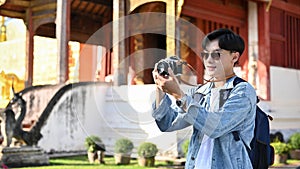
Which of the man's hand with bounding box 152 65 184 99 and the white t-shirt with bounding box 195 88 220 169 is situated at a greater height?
the man's hand with bounding box 152 65 184 99

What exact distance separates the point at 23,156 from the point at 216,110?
6.66 meters

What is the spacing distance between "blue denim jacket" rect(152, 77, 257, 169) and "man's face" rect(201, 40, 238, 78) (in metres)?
0.06

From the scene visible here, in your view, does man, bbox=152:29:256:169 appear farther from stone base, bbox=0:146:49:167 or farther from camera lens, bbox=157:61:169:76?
stone base, bbox=0:146:49:167

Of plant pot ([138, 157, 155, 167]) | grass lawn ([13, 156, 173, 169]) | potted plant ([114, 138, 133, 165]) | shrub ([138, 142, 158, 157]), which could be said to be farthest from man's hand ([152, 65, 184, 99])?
plant pot ([138, 157, 155, 167])

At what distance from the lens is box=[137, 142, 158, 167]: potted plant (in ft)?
24.1

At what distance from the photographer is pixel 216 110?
6.81ft

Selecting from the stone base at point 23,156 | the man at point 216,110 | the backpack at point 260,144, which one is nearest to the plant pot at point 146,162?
the stone base at point 23,156

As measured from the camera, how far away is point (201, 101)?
218cm

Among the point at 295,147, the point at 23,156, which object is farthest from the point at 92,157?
the point at 295,147

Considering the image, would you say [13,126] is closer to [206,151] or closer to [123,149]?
[123,149]

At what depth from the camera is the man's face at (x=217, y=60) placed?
2066mm

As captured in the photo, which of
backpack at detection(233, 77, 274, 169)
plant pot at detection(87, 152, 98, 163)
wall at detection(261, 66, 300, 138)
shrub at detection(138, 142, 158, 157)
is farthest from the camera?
wall at detection(261, 66, 300, 138)

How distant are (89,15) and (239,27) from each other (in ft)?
15.6

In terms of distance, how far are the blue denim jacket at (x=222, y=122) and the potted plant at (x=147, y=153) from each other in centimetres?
467
